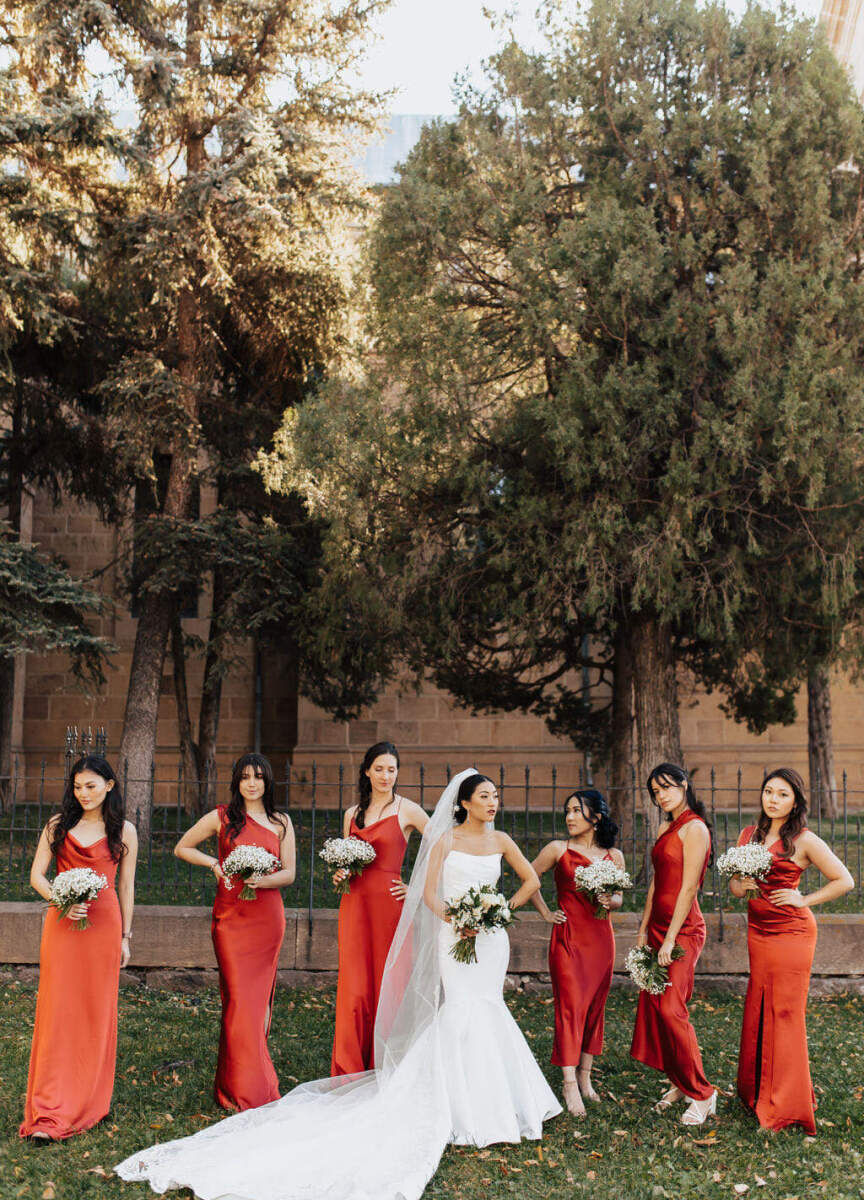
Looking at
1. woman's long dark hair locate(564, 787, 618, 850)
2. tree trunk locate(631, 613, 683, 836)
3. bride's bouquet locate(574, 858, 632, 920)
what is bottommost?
bride's bouquet locate(574, 858, 632, 920)

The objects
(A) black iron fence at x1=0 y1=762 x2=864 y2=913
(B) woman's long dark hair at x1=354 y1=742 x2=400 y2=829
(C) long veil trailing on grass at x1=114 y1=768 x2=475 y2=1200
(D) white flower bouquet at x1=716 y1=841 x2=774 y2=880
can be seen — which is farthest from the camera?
(A) black iron fence at x1=0 y1=762 x2=864 y2=913

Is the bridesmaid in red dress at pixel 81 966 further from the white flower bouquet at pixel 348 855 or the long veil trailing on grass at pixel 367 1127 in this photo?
the white flower bouquet at pixel 348 855

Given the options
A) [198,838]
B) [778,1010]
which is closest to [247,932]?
[198,838]

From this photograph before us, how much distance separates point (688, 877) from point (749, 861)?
40 cm

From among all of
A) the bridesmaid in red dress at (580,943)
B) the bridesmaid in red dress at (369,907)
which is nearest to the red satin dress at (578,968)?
the bridesmaid in red dress at (580,943)

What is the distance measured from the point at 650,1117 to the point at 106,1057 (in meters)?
2.88

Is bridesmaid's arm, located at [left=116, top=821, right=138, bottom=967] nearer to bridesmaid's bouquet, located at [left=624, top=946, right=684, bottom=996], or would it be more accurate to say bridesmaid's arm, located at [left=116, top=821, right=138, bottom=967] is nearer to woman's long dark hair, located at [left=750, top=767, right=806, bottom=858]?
bridesmaid's bouquet, located at [left=624, top=946, right=684, bottom=996]

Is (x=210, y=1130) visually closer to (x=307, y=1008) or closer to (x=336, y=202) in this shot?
(x=307, y=1008)

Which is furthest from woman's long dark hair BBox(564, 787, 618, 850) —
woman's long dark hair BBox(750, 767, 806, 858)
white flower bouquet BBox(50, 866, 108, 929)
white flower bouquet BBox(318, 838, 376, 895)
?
white flower bouquet BBox(50, 866, 108, 929)

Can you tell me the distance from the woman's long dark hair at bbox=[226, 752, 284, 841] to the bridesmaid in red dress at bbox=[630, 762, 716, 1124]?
216 cm

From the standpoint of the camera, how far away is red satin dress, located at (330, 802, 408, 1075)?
19.7 feet

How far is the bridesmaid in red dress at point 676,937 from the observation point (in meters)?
5.64

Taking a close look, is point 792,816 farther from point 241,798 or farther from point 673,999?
point 241,798

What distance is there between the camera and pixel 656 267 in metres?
9.48
